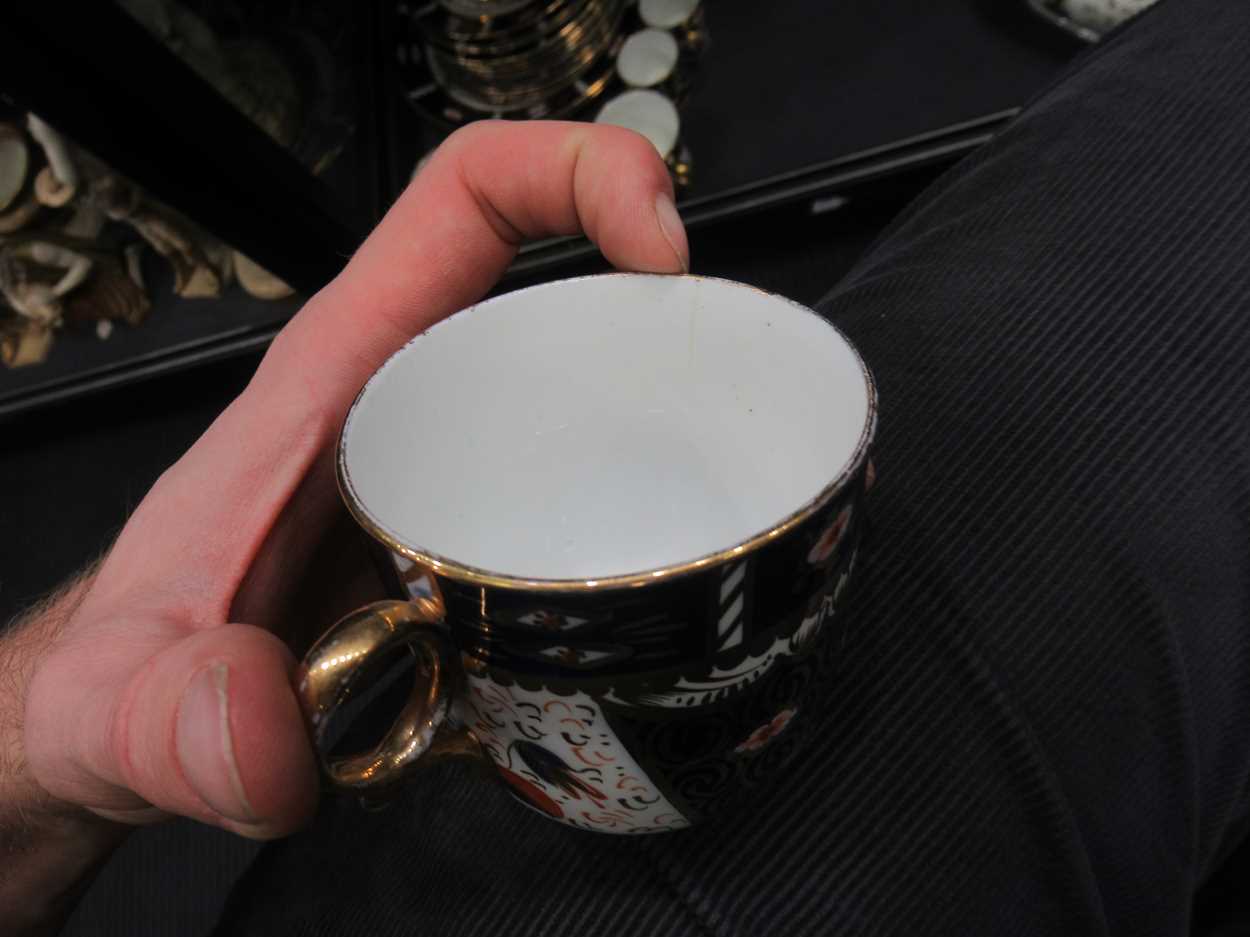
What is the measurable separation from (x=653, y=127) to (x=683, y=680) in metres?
0.77

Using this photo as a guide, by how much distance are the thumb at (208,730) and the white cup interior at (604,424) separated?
0.07 metres

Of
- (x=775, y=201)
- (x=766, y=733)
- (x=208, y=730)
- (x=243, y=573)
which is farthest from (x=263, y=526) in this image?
(x=775, y=201)

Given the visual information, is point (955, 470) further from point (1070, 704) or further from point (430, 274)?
point (430, 274)

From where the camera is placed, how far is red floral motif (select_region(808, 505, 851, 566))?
0.95 ft

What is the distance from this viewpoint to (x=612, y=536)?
502 mm

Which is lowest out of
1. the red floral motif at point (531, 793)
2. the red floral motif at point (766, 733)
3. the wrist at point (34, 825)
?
the wrist at point (34, 825)

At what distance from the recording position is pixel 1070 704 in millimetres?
391

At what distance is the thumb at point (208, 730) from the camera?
0.30 m

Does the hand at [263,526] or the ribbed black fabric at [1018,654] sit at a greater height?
the hand at [263,526]

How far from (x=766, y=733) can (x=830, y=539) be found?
8cm

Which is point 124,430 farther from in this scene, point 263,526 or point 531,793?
point 531,793

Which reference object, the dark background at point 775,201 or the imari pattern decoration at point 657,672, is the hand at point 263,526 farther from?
the dark background at point 775,201

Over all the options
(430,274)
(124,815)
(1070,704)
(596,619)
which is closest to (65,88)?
(430,274)

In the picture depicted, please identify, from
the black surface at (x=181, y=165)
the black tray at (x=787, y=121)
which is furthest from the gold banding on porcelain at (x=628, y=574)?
the black tray at (x=787, y=121)
